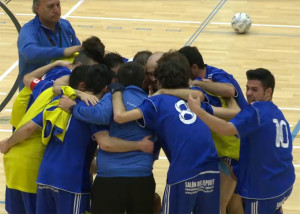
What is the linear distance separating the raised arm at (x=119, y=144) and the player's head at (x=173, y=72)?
0.49 metres

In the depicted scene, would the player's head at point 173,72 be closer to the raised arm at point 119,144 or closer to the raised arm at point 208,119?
the raised arm at point 208,119

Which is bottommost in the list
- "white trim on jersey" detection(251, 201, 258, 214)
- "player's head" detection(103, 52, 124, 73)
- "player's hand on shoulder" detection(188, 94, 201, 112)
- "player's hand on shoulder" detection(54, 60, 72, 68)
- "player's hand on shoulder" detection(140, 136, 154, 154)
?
"white trim on jersey" detection(251, 201, 258, 214)

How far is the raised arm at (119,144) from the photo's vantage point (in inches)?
230

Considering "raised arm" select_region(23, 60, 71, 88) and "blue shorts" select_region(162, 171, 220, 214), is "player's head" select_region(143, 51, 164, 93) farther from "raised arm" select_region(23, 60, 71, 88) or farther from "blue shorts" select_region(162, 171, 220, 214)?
"blue shorts" select_region(162, 171, 220, 214)

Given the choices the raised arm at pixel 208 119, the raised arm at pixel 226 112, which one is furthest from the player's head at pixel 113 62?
the raised arm at pixel 208 119

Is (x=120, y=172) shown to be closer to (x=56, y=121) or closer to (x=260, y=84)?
(x=56, y=121)

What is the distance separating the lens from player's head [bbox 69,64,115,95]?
20.1ft

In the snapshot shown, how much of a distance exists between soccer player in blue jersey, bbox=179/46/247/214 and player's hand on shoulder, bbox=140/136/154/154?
2.16 ft

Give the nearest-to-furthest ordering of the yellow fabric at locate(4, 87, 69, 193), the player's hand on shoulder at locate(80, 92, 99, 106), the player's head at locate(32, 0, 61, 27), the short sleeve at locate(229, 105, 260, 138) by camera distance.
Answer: the short sleeve at locate(229, 105, 260, 138)
the player's hand on shoulder at locate(80, 92, 99, 106)
the yellow fabric at locate(4, 87, 69, 193)
the player's head at locate(32, 0, 61, 27)

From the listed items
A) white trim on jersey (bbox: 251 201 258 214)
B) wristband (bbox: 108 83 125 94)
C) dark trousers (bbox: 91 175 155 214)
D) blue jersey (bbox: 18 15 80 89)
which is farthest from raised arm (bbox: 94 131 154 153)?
blue jersey (bbox: 18 15 80 89)

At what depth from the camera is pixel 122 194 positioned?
582 cm

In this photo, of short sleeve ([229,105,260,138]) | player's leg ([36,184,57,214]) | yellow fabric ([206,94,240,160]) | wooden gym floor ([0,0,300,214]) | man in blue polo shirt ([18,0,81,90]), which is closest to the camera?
short sleeve ([229,105,260,138])

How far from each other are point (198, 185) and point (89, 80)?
1250 millimetres

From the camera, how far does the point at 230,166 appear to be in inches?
257
